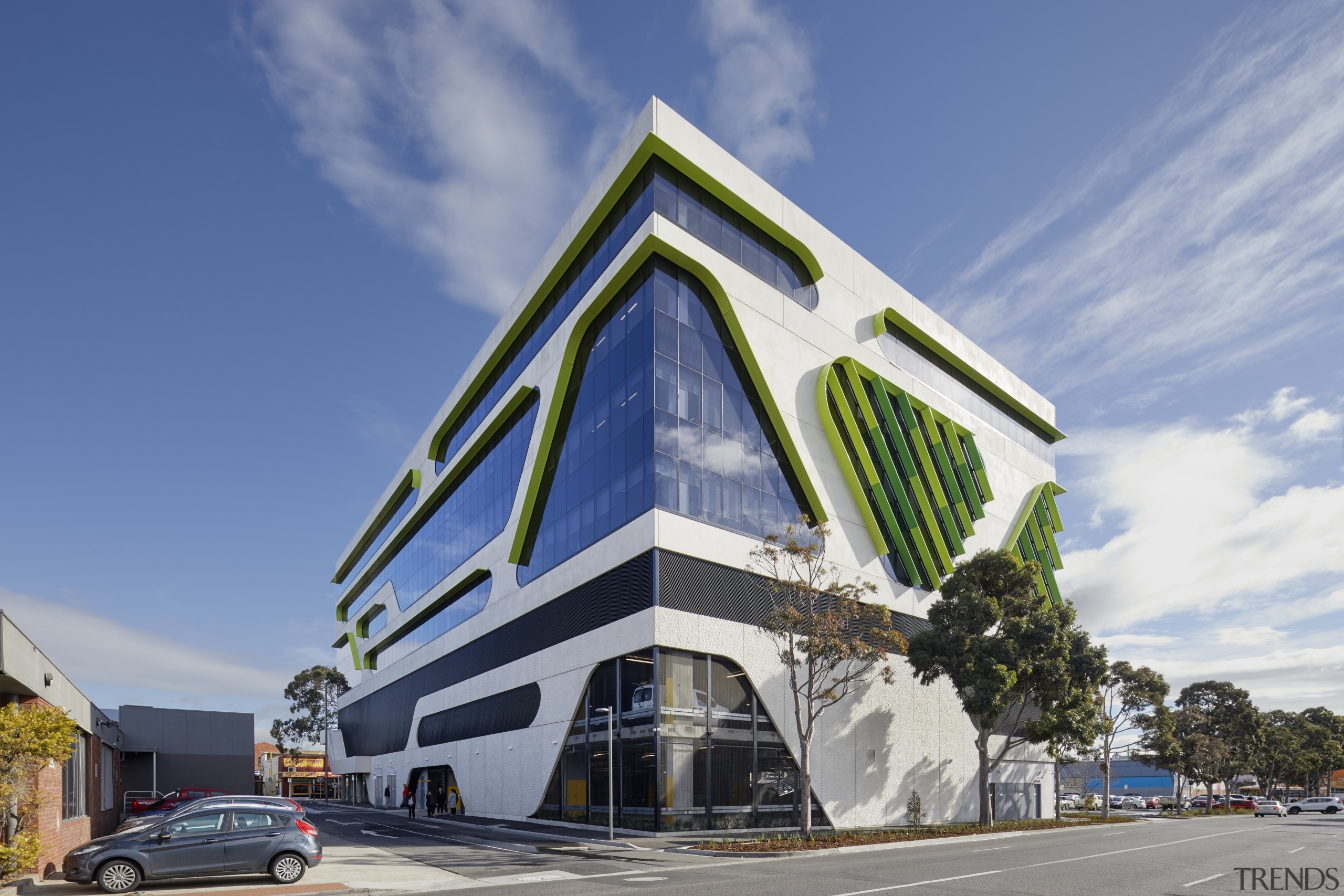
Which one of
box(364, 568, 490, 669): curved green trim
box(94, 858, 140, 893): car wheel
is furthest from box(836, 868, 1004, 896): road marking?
box(364, 568, 490, 669): curved green trim

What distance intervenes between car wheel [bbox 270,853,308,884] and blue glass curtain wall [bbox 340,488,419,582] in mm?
49232

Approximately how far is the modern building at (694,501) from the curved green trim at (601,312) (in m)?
0.10

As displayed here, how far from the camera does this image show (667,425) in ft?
105

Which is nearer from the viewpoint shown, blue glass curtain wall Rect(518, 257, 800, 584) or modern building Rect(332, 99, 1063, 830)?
modern building Rect(332, 99, 1063, 830)

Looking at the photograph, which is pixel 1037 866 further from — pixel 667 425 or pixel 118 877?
pixel 118 877

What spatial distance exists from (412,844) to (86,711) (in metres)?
11.1

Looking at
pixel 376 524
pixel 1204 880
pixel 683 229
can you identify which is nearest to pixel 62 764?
pixel 683 229

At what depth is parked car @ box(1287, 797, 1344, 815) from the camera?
6700 centimetres

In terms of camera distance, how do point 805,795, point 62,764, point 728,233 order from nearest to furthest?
1. point 62,764
2. point 805,795
3. point 728,233

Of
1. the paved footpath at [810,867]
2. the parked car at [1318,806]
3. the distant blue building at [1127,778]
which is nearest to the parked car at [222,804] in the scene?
the paved footpath at [810,867]

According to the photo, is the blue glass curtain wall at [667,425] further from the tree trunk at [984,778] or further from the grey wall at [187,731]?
the grey wall at [187,731]

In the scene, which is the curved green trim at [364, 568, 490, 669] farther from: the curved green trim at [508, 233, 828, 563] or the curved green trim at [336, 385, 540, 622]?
the curved green trim at [508, 233, 828, 563]

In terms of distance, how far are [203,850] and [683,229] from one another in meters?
25.7

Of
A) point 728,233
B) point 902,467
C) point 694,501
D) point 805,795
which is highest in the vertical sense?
point 728,233
